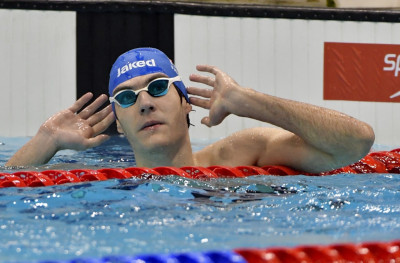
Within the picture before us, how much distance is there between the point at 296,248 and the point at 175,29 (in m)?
4.65

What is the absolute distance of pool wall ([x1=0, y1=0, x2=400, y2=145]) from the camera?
6.20 meters

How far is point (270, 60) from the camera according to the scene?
6441 mm

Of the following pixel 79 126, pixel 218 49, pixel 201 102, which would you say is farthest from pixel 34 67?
pixel 201 102

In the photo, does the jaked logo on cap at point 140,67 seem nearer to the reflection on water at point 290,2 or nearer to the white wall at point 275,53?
the white wall at point 275,53

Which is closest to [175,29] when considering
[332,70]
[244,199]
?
[332,70]

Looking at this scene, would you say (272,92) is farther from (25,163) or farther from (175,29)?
(25,163)

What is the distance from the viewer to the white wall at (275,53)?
6.35m

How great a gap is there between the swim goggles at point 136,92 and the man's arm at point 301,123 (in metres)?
0.17

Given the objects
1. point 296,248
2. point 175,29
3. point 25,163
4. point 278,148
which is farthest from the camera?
point 175,29

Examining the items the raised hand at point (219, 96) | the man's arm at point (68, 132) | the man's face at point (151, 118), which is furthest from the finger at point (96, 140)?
the raised hand at point (219, 96)

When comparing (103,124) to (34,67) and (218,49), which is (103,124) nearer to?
(34,67)

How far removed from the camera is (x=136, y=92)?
3.33 metres

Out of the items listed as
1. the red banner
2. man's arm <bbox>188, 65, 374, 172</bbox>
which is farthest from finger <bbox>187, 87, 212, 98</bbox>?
the red banner

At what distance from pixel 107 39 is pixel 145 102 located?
3.12 meters
